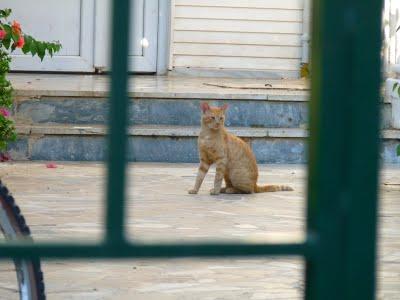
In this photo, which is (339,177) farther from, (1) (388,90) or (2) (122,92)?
(1) (388,90)

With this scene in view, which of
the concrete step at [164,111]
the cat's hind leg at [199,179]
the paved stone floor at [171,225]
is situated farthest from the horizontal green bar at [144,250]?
the concrete step at [164,111]

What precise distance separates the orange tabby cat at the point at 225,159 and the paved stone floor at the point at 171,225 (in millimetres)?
125

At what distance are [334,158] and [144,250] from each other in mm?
203

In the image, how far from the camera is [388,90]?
9500 millimetres

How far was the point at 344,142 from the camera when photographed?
111cm

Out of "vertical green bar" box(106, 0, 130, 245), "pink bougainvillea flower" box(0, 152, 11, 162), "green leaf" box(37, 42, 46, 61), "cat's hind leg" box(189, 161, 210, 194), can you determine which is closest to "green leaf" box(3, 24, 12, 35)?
"green leaf" box(37, 42, 46, 61)

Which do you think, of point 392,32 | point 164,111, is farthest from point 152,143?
point 392,32

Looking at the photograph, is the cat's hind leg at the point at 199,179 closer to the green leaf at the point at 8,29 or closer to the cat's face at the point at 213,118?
the cat's face at the point at 213,118

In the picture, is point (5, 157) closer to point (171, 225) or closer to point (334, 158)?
point (171, 225)

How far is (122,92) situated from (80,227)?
481cm

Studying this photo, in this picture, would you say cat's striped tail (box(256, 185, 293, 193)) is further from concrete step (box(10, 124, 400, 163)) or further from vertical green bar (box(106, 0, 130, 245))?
vertical green bar (box(106, 0, 130, 245))

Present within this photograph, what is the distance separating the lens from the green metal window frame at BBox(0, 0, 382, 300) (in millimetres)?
1103

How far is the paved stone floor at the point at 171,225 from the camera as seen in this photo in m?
4.62

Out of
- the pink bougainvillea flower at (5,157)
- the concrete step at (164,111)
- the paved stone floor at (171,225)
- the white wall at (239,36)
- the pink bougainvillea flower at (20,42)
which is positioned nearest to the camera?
the paved stone floor at (171,225)
